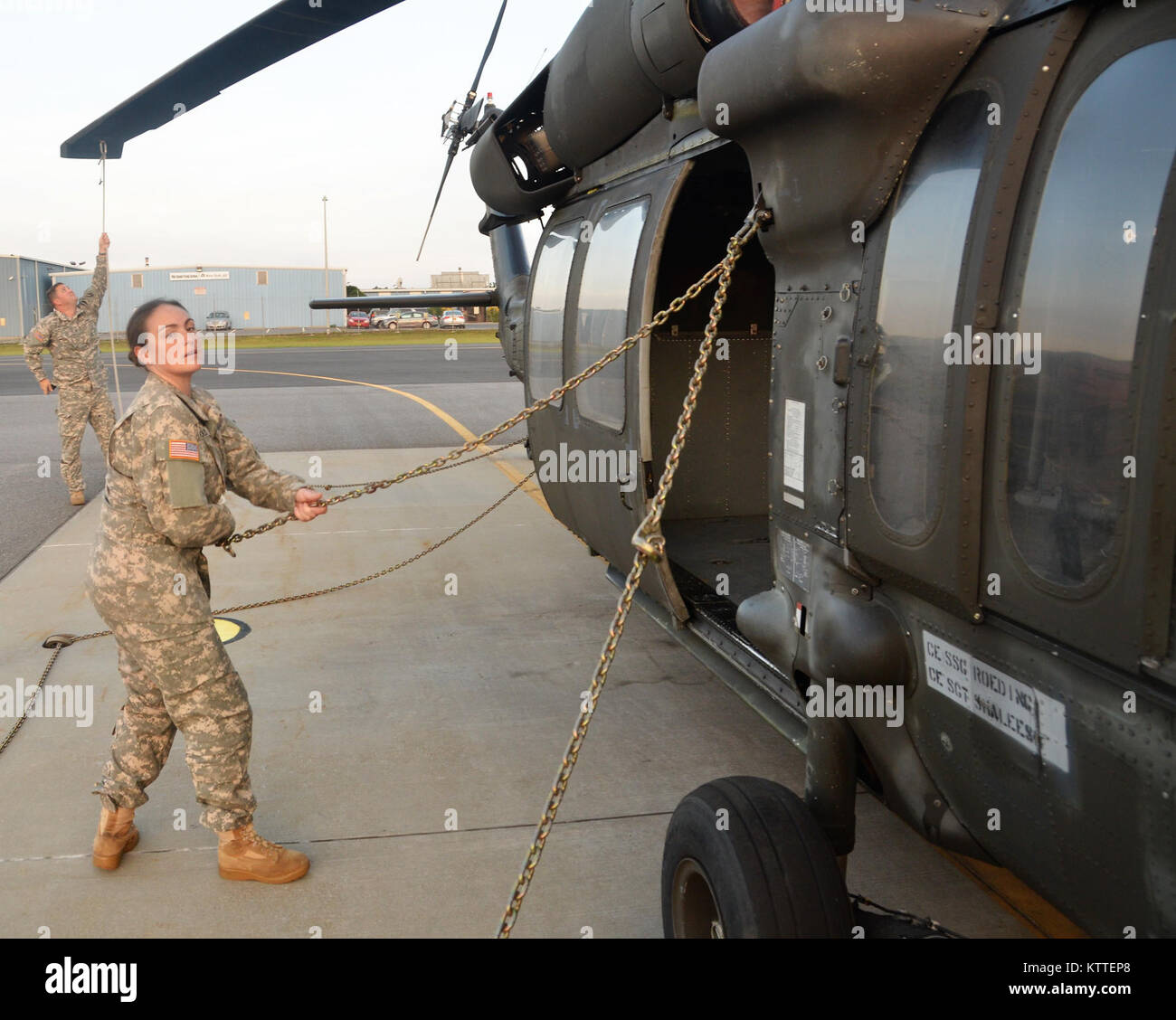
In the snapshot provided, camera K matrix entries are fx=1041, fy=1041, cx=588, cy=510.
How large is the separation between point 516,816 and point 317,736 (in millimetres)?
1280

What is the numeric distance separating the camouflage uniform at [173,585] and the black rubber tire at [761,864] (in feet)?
5.70

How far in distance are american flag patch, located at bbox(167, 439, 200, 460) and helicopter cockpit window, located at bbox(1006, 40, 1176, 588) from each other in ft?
8.42

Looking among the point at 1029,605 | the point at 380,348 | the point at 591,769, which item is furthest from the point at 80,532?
the point at 380,348

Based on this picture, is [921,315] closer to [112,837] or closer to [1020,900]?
[1020,900]

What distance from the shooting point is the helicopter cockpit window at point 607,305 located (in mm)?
4926

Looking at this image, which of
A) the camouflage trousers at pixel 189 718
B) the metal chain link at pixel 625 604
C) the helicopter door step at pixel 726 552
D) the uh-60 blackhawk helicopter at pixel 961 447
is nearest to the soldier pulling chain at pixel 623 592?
the metal chain link at pixel 625 604

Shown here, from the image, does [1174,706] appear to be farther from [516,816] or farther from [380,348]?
[380,348]

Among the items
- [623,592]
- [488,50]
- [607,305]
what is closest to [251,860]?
[623,592]

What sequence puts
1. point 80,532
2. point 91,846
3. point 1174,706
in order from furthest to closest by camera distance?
point 80,532 < point 91,846 < point 1174,706

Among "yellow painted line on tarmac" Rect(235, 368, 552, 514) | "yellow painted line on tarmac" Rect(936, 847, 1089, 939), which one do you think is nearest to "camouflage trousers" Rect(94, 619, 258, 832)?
"yellow painted line on tarmac" Rect(235, 368, 552, 514)

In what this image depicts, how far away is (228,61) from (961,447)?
4963mm

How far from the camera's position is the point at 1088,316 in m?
2.08

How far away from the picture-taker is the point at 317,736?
5.03 m
